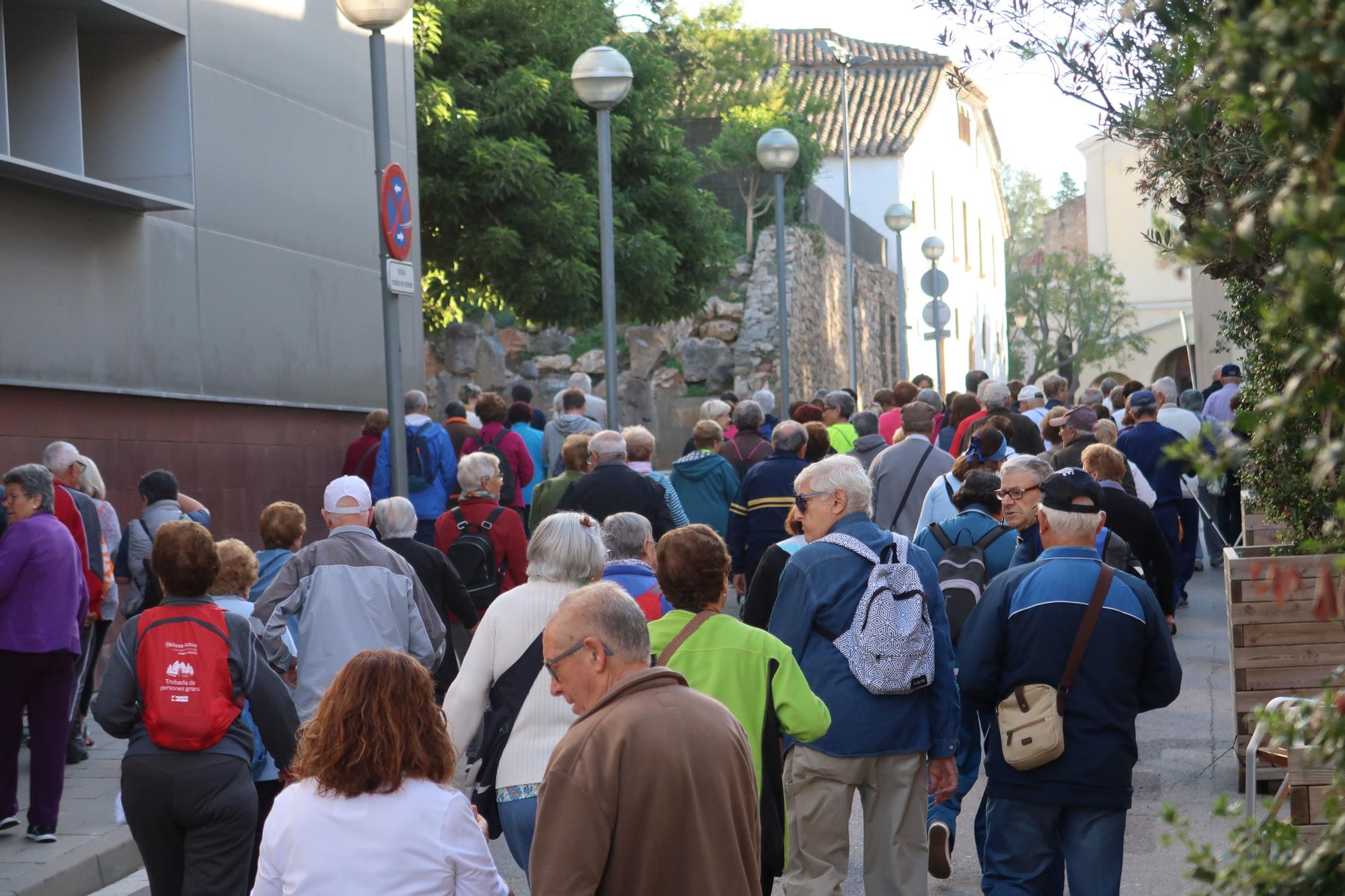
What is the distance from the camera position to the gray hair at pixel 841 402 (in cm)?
1448

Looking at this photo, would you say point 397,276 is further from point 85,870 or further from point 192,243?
point 85,870

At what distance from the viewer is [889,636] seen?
5.51 m

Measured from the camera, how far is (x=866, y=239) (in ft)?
134

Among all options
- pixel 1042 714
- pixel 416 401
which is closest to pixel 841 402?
pixel 416 401

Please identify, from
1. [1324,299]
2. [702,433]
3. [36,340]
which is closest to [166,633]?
[1324,299]

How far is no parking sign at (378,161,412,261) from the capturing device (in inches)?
402

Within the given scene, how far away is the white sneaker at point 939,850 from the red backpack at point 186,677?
290 centimetres

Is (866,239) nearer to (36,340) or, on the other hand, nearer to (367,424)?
(367,424)

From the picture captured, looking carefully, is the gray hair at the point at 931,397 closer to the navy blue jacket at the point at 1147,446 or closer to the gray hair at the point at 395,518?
the navy blue jacket at the point at 1147,446

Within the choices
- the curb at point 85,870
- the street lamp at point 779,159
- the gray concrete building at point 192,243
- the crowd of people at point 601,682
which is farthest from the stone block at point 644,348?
the curb at point 85,870

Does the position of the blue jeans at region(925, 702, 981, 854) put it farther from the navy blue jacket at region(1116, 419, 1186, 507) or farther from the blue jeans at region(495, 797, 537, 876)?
the navy blue jacket at region(1116, 419, 1186, 507)

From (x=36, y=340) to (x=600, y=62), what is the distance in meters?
5.09

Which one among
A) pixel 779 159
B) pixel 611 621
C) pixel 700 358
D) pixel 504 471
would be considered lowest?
pixel 611 621

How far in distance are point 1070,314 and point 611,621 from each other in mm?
62561
